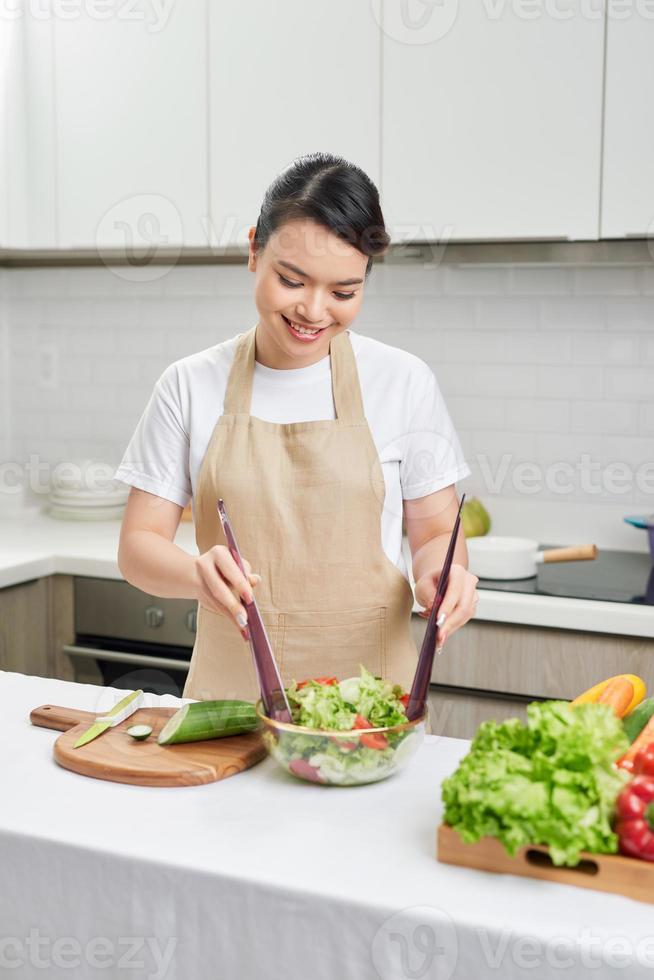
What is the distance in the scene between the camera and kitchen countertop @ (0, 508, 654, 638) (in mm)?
2271

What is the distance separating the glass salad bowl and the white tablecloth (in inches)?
1.0

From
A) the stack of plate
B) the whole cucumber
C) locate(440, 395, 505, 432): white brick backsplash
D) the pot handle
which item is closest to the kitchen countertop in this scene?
the stack of plate

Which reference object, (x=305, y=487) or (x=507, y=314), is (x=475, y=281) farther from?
(x=305, y=487)

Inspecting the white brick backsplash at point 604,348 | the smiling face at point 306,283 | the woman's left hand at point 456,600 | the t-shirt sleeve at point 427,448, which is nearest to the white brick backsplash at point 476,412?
the white brick backsplash at point 604,348

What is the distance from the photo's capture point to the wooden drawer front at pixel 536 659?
2281 mm

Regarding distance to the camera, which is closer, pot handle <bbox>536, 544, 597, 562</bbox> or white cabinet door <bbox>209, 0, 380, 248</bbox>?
pot handle <bbox>536, 544, 597, 562</bbox>

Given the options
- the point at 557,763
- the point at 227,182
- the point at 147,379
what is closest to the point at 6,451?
the point at 147,379

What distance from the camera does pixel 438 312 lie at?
301 cm

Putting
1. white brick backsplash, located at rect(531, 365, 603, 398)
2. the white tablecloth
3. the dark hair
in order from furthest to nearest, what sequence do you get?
white brick backsplash, located at rect(531, 365, 603, 398) < the dark hair < the white tablecloth

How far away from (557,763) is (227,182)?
81.8 inches

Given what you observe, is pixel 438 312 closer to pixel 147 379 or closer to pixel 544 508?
pixel 544 508

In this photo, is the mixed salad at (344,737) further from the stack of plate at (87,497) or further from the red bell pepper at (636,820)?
the stack of plate at (87,497)

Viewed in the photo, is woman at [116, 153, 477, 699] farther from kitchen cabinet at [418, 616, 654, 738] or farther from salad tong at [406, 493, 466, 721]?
kitchen cabinet at [418, 616, 654, 738]

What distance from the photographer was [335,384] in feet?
5.96
